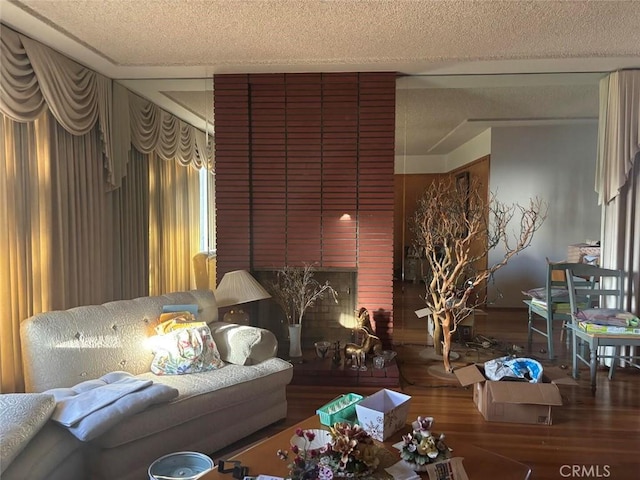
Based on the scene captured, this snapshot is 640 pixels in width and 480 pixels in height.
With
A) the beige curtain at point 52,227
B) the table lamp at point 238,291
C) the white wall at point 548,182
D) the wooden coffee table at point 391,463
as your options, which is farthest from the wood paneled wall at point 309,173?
the white wall at point 548,182

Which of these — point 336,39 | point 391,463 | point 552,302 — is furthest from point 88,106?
point 552,302

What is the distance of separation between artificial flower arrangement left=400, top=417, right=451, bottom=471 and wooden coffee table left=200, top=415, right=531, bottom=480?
47mm

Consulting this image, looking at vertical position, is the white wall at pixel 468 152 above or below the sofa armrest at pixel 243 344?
above

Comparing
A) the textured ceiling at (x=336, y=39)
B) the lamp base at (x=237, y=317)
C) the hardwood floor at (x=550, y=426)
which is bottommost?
the hardwood floor at (x=550, y=426)

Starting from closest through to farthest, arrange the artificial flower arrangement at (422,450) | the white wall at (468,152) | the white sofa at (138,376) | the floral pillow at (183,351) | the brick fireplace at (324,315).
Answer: the artificial flower arrangement at (422,450) → the white sofa at (138,376) → the floral pillow at (183,351) → the brick fireplace at (324,315) → the white wall at (468,152)

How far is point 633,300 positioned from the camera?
3.31 meters

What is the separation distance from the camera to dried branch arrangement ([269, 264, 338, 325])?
344 cm

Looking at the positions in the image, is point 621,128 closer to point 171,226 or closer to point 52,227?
point 171,226

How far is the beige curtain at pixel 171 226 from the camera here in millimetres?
3945

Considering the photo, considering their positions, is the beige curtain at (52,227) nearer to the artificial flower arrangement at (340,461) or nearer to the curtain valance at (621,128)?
the artificial flower arrangement at (340,461)

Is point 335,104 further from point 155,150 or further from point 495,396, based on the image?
point 495,396

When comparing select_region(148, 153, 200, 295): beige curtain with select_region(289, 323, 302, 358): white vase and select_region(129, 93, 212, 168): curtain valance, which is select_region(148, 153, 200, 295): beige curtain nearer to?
select_region(129, 93, 212, 168): curtain valance

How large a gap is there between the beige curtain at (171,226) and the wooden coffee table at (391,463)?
2.64 metres

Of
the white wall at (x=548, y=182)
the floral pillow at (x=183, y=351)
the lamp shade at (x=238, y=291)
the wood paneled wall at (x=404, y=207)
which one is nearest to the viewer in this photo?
the floral pillow at (x=183, y=351)
